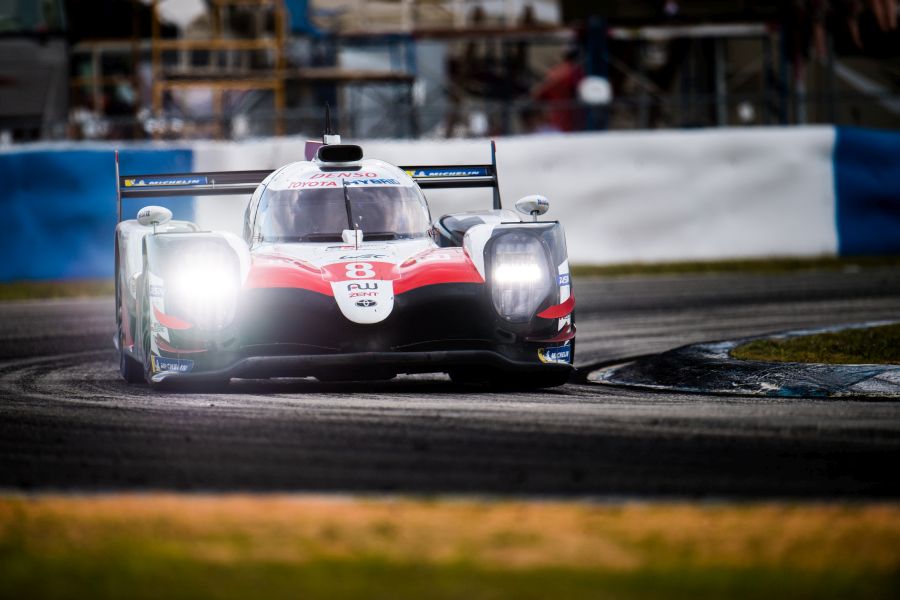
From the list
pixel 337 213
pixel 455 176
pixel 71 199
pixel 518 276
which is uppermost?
pixel 455 176

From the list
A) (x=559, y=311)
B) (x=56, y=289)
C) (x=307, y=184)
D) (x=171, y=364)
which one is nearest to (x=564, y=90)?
(x=56, y=289)

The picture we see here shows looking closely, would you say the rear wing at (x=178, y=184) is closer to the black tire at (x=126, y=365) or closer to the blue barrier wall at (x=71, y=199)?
the black tire at (x=126, y=365)

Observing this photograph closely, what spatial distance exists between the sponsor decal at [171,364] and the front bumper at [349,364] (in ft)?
0.08

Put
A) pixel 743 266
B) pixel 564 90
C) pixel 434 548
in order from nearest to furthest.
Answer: pixel 434 548 < pixel 743 266 < pixel 564 90

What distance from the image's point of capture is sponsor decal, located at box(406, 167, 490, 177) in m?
10.3

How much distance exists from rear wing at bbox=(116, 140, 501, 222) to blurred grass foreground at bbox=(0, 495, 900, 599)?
15.6 ft

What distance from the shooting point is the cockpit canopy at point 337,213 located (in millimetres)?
9469

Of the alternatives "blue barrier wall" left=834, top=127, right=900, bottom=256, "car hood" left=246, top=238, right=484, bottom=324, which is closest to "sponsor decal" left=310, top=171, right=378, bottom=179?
"car hood" left=246, top=238, right=484, bottom=324

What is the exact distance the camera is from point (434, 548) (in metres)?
4.62

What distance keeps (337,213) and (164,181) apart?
4.17ft

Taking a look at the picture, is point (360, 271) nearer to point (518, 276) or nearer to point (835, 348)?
point (518, 276)

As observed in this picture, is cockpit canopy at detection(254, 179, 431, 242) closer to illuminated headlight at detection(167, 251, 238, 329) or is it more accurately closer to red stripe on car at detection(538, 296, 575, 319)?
illuminated headlight at detection(167, 251, 238, 329)

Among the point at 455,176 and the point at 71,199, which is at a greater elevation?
the point at 455,176

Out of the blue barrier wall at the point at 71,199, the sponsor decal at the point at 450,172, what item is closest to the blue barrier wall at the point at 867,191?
the blue barrier wall at the point at 71,199
